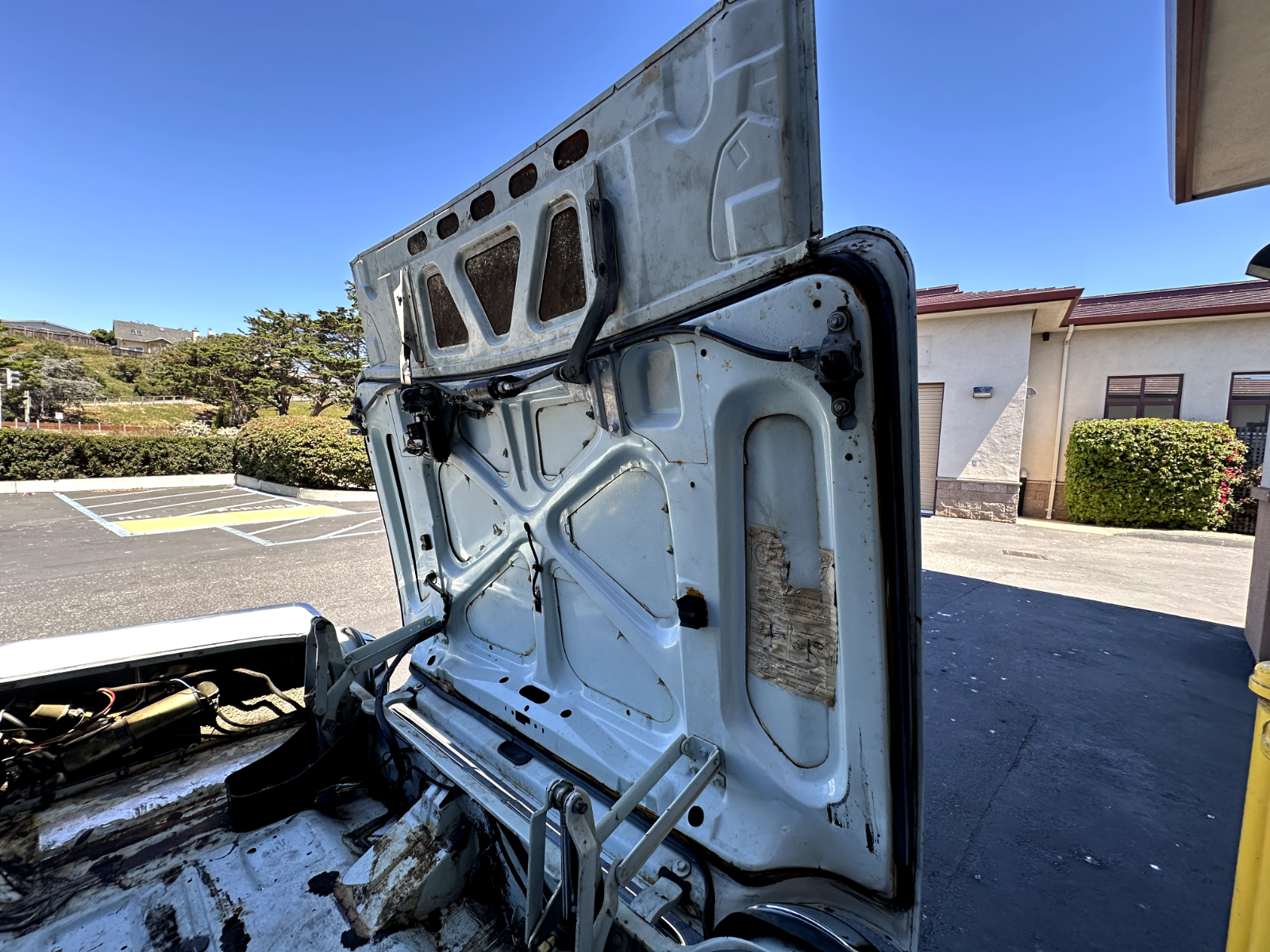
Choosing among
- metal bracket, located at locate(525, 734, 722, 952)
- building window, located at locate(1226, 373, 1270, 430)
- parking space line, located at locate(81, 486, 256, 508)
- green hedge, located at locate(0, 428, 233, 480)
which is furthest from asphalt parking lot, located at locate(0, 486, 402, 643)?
building window, located at locate(1226, 373, 1270, 430)

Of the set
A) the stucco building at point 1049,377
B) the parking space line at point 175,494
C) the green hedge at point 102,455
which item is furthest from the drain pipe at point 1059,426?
the green hedge at point 102,455

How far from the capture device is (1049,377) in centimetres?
1268

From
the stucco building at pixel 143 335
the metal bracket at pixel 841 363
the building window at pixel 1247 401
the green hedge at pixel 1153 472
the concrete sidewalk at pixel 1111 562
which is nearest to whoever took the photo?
the metal bracket at pixel 841 363

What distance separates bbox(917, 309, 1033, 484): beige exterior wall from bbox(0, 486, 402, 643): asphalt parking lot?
11.6 m

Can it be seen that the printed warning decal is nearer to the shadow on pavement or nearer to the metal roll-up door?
the shadow on pavement

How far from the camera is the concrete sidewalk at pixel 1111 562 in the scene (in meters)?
Answer: 6.39

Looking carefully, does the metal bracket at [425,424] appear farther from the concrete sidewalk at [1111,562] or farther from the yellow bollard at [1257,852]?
the concrete sidewalk at [1111,562]

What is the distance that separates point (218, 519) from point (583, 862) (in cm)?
1355

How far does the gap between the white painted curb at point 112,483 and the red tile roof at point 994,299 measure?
67.9 feet

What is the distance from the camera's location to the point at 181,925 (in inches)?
63.2

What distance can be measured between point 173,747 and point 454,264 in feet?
8.49

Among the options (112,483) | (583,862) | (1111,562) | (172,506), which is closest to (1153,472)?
(1111,562)

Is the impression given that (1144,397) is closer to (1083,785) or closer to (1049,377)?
(1049,377)

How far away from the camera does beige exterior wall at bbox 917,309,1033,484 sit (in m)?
11.7
